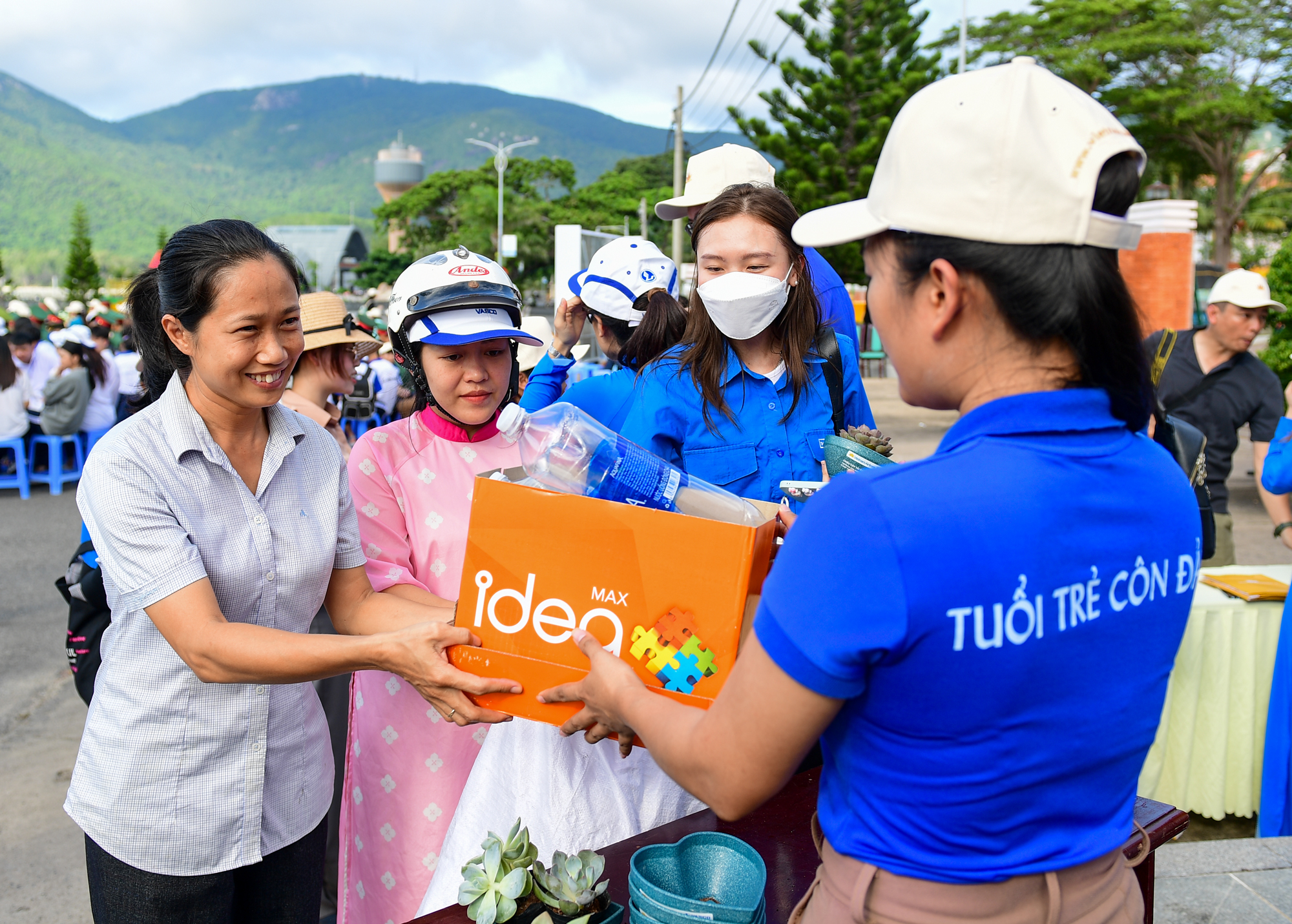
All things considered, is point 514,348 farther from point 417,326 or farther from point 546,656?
point 546,656

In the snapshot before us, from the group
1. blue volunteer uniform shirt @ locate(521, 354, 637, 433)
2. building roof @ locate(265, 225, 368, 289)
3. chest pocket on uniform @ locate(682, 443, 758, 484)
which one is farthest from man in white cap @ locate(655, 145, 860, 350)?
building roof @ locate(265, 225, 368, 289)

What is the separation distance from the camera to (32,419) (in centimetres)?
1021

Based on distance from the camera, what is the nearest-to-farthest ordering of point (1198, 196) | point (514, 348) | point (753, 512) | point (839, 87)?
1. point (753, 512)
2. point (514, 348)
3. point (839, 87)
4. point (1198, 196)

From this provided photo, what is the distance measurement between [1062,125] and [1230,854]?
3.31 metres

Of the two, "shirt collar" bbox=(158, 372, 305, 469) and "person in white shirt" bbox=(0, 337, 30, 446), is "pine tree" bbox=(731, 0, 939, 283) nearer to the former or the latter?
"person in white shirt" bbox=(0, 337, 30, 446)

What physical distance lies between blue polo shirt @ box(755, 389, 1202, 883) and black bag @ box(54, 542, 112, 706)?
6.85 ft

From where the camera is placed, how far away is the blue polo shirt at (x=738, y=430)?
218 cm

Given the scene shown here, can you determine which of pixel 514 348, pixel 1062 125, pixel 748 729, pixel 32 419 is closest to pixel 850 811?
pixel 748 729

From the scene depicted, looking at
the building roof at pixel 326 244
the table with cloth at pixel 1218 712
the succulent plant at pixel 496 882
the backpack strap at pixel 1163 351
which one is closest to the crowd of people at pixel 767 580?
the succulent plant at pixel 496 882

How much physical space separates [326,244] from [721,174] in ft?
336

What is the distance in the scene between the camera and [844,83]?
24.7m

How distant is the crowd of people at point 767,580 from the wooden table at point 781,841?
0.17m

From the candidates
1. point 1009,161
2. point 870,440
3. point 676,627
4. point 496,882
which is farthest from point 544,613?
point 1009,161

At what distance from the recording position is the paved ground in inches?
120
